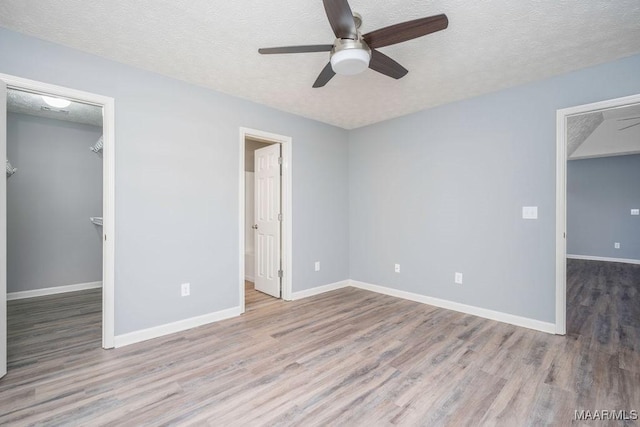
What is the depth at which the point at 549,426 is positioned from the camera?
1621 mm

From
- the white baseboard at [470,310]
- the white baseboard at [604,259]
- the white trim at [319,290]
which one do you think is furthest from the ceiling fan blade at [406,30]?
the white baseboard at [604,259]

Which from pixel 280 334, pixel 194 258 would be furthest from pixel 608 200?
pixel 194 258

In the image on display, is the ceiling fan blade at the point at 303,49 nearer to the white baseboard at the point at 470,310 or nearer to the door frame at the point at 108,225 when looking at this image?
the door frame at the point at 108,225

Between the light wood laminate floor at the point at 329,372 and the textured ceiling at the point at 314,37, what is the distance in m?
2.50

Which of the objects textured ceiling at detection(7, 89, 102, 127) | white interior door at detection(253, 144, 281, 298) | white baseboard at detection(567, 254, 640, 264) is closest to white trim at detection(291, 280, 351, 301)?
white interior door at detection(253, 144, 281, 298)

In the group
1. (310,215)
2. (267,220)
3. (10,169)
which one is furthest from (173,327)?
(10,169)

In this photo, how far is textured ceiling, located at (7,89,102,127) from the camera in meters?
3.42

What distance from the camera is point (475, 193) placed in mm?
3396

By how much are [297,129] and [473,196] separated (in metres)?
2.40

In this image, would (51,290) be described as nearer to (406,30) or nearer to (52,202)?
(52,202)

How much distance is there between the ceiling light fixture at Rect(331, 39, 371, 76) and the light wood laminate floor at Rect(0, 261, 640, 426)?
2151 millimetres

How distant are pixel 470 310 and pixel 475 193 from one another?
1.37 meters

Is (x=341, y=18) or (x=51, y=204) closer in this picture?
(x=341, y=18)

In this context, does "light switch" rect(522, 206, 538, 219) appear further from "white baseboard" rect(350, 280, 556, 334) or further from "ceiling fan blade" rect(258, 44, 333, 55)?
"ceiling fan blade" rect(258, 44, 333, 55)
